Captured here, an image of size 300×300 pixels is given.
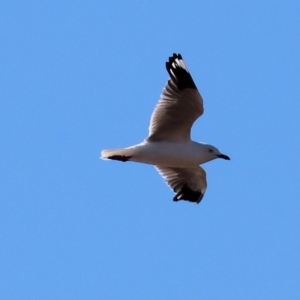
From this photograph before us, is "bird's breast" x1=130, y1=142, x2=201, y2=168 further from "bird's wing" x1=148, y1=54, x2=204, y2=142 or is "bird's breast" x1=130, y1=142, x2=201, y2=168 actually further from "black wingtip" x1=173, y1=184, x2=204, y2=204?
"black wingtip" x1=173, y1=184, x2=204, y2=204

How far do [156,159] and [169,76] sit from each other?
119 centimetres

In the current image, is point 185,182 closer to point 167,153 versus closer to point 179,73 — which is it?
point 167,153

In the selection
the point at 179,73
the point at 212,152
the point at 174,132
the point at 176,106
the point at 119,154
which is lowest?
the point at 119,154

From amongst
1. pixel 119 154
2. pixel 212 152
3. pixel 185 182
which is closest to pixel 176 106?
pixel 212 152

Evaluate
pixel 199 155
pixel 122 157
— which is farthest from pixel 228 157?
pixel 122 157

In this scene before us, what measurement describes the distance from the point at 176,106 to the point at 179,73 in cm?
46

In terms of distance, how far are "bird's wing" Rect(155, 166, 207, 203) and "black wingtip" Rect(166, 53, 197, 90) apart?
1866mm

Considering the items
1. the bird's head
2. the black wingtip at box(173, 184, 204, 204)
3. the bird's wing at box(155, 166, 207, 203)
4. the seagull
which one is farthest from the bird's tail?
the black wingtip at box(173, 184, 204, 204)

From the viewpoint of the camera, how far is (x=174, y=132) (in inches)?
690

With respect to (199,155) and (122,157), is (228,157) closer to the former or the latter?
(199,155)

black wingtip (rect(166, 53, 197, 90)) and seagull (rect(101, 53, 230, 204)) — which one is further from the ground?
black wingtip (rect(166, 53, 197, 90))

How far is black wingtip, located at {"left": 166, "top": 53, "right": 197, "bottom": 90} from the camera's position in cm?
1709

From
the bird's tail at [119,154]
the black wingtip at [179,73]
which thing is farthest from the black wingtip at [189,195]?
the black wingtip at [179,73]

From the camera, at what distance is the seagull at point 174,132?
675 inches
